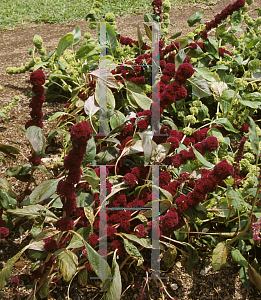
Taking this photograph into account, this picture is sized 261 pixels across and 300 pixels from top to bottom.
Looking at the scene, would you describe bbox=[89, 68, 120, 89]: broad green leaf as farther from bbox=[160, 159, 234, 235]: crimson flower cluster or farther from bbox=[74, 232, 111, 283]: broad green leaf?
bbox=[74, 232, 111, 283]: broad green leaf

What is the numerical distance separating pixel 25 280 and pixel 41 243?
0.24 m

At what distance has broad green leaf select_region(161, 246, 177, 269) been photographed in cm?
138

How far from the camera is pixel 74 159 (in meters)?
1.00

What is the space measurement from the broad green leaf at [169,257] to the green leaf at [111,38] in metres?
1.49

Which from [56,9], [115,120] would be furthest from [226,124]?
[56,9]

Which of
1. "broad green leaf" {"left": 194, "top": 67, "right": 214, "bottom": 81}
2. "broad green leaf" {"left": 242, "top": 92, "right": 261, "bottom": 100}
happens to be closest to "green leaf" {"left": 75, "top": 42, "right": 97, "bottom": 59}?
"broad green leaf" {"left": 194, "top": 67, "right": 214, "bottom": 81}

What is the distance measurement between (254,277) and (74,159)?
2.96 feet

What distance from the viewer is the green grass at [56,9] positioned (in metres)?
4.32

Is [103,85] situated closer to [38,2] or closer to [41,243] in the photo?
[41,243]

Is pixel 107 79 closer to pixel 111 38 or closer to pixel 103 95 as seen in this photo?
pixel 103 95

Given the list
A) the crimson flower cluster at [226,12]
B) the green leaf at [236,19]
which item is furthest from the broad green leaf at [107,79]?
the green leaf at [236,19]

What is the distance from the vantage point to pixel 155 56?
6.47ft

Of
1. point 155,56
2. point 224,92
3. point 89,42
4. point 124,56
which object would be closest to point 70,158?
point 155,56

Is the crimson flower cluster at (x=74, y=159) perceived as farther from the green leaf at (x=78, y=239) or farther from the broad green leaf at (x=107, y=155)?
the broad green leaf at (x=107, y=155)
